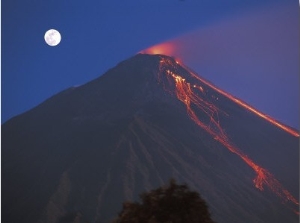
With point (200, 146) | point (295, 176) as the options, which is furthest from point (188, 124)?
point (295, 176)

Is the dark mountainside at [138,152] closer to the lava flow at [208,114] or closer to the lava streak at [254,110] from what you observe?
the lava flow at [208,114]

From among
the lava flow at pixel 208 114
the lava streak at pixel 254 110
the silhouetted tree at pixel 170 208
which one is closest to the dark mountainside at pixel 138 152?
the lava flow at pixel 208 114

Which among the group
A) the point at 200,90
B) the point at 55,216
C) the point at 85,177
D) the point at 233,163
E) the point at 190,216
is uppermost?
the point at 200,90

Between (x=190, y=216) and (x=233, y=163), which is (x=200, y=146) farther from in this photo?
(x=190, y=216)

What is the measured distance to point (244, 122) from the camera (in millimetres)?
59781

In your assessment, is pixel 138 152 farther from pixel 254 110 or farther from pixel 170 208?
pixel 170 208

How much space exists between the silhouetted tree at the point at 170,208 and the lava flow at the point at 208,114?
38.4m

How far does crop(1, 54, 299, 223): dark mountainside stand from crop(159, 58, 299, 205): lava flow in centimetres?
19

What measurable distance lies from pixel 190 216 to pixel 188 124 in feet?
154

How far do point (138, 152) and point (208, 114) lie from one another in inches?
630

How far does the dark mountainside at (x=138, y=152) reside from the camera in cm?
3884

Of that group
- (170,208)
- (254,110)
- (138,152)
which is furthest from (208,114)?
(170,208)

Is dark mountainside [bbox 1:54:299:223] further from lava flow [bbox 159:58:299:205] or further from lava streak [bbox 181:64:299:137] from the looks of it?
lava streak [bbox 181:64:299:137]

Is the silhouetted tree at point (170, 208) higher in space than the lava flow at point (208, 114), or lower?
lower
